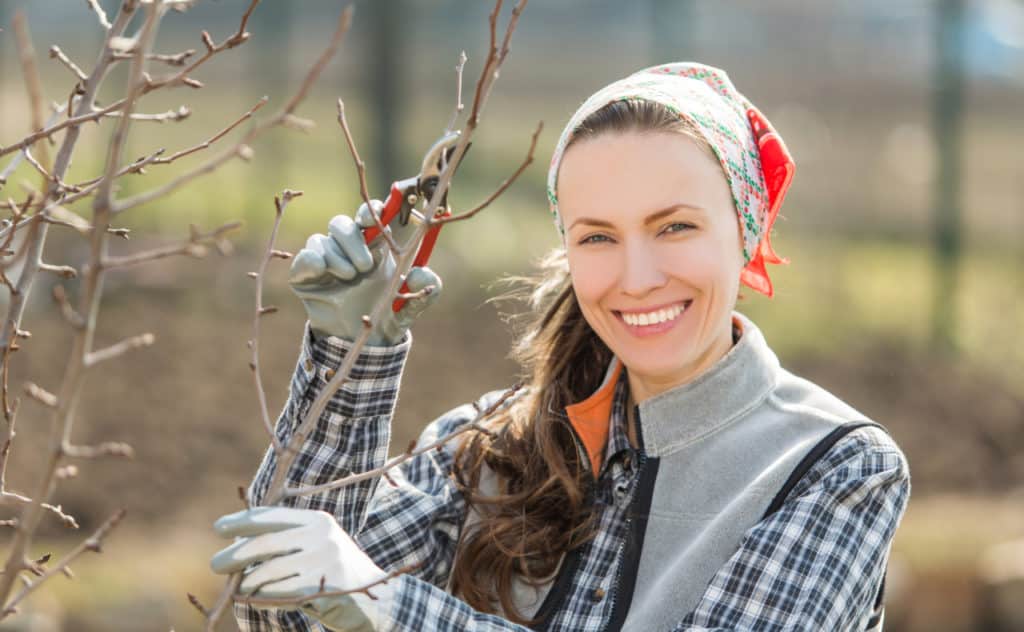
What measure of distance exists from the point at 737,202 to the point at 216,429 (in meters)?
3.21

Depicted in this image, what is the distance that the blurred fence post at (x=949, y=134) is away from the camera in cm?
618

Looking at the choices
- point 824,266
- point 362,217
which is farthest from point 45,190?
point 824,266

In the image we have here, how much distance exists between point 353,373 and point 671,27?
15.5 ft

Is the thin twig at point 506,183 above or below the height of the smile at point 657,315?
above

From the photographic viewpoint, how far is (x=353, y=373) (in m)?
1.92

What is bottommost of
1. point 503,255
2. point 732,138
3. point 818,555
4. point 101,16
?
point 503,255

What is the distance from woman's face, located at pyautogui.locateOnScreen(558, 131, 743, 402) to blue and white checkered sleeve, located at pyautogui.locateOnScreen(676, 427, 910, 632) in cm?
26

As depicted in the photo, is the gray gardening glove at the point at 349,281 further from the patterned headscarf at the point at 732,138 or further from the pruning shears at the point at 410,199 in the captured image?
the patterned headscarf at the point at 732,138

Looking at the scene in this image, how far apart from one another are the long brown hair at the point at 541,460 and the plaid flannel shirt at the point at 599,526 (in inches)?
1.6

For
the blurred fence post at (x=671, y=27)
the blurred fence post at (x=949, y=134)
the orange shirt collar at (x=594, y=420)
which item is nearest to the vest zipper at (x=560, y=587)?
the orange shirt collar at (x=594, y=420)

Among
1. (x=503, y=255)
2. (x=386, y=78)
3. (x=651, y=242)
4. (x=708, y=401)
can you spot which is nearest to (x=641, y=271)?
(x=651, y=242)

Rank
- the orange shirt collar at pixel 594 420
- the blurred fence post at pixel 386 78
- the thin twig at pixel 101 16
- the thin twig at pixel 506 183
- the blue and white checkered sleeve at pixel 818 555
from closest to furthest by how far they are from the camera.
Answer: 1. the thin twig at pixel 506 183
2. the thin twig at pixel 101 16
3. the blue and white checkered sleeve at pixel 818 555
4. the orange shirt collar at pixel 594 420
5. the blurred fence post at pixel 386 78

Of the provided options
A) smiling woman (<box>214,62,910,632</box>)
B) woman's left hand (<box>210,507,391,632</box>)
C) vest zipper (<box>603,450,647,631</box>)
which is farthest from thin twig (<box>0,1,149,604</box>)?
vest zipper (<box>603,450,647,631</box>)

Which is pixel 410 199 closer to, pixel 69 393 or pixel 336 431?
pixel 336 431
